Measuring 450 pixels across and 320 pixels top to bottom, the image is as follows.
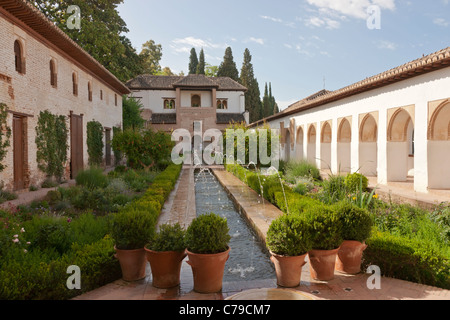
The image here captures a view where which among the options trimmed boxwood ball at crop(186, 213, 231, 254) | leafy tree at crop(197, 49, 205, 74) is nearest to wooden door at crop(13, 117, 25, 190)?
trimmed boxwood ball at crop(186, 213, 231, 254)

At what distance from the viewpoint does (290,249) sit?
3.63m

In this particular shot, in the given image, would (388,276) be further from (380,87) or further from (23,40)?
(23,40)

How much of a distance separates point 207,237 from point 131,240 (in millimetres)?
938

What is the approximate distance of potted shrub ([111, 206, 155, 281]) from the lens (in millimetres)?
3812

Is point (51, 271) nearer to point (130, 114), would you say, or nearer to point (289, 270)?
point (289, 270)

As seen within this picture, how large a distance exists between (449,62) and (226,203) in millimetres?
6681

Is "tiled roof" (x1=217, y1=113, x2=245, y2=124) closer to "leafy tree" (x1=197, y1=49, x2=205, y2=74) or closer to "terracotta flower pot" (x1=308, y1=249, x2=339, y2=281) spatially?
"leafy tree" (x1=197, y1=49, x2=205, y2=74)

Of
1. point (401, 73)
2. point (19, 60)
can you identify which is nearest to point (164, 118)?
point (19, 60)

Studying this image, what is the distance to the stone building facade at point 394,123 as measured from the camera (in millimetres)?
8789

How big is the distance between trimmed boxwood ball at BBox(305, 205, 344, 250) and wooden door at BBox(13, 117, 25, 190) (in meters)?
8.87

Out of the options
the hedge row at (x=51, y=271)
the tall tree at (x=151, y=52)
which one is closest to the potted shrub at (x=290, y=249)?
the hedge row at (x=51, y=271)

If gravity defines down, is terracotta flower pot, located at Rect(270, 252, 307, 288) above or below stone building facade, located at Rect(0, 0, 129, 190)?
below

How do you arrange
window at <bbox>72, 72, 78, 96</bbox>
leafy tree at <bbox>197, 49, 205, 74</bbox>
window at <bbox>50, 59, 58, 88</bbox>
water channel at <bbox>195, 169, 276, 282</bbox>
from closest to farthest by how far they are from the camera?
water channel at <bbox>195, 169, 276, 282</bbox> < window at <bbox>50, 59, 58, 88</bbox> < window at <bbox>72, 72, 78, 96</bbox> < leafy tree at <bbox>197, 49, 205, 74</bbox>

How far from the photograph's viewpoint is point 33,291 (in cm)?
315
